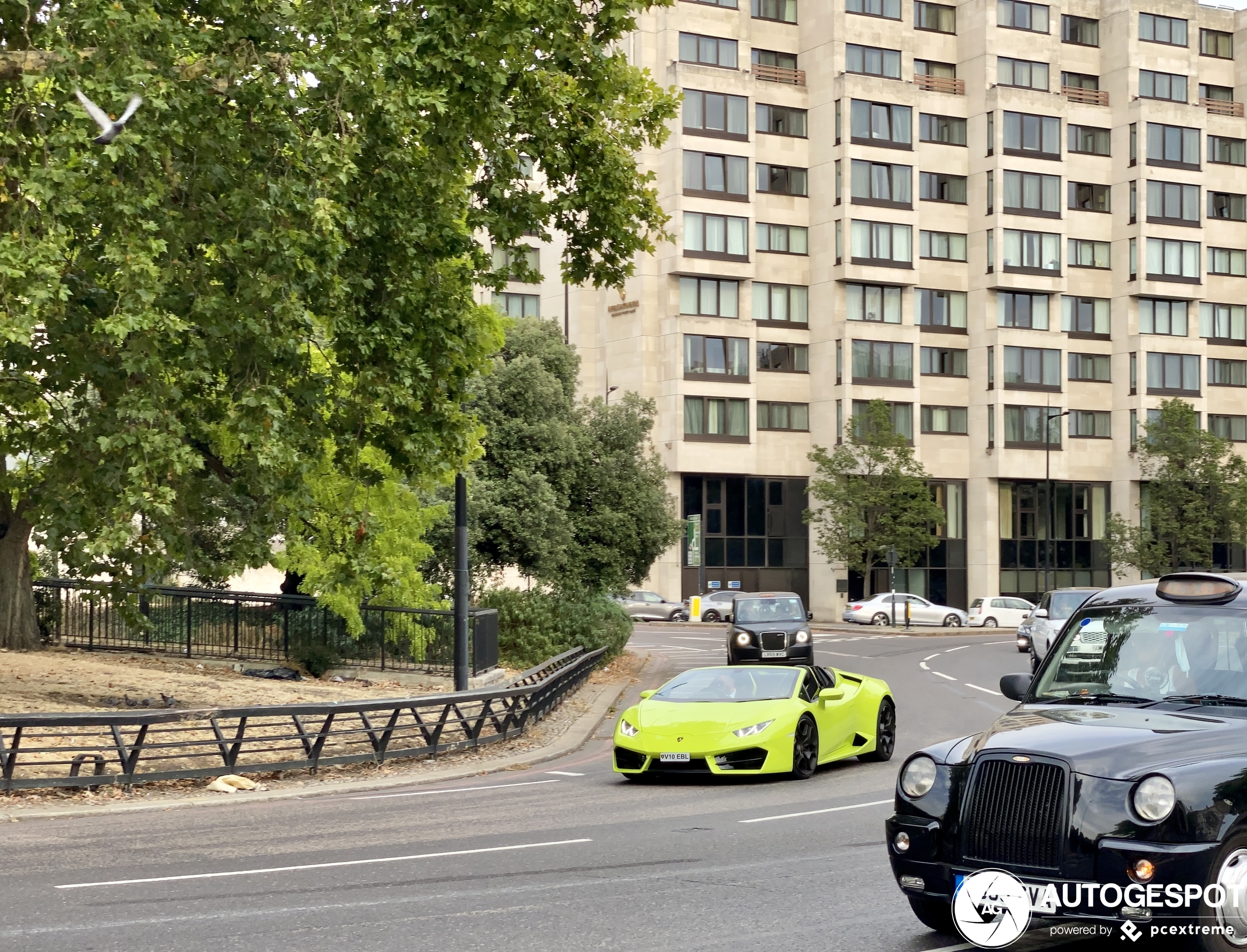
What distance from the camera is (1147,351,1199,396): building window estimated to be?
7894cm

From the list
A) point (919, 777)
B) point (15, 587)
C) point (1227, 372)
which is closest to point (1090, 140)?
point (1227, 372)

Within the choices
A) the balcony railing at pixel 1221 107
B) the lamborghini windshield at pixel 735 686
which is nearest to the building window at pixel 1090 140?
the balcony railing at pixel 1221 107

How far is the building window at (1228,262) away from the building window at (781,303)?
2317 cm

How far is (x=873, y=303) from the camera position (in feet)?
244

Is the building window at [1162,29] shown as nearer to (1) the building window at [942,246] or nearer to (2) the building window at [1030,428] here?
(1) the building window at [942,246]

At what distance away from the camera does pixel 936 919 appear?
309 inches

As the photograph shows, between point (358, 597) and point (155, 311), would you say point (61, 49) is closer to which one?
point (155, 311)

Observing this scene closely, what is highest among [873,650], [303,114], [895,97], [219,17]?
[895,97]

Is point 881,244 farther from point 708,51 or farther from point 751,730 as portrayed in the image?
point 751,730

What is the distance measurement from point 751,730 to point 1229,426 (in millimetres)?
73142

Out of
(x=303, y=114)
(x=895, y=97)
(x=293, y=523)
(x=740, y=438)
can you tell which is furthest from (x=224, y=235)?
(x=895, y=97)

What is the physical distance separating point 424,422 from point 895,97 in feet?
192

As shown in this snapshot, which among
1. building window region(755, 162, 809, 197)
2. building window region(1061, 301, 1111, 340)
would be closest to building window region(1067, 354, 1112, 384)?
building window region(1061, 301, 1111, 340)

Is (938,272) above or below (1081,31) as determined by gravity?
below
